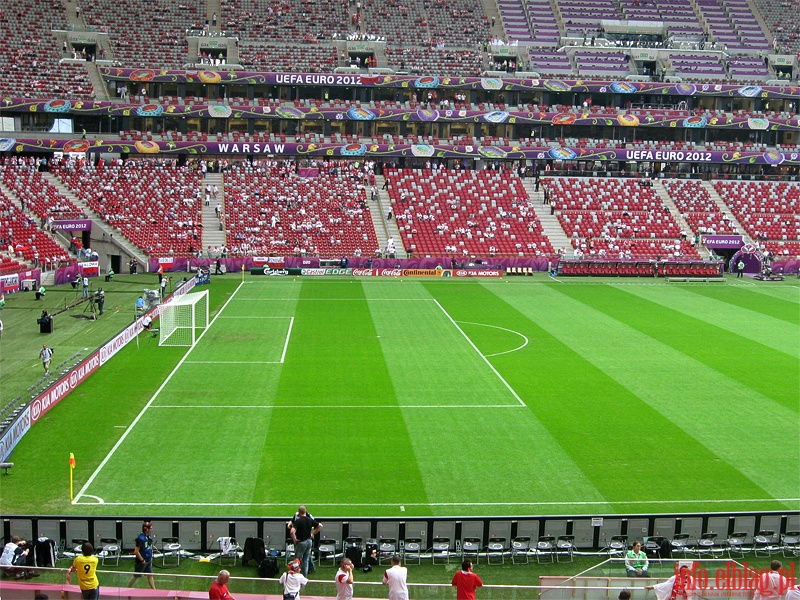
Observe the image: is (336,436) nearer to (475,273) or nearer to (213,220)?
(475,273)

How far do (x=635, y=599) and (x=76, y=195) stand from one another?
219 feet

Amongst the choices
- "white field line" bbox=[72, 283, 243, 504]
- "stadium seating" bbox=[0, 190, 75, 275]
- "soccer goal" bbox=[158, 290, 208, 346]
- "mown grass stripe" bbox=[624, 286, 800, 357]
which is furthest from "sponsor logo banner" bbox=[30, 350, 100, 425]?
"mown grass stripe" bbox=[624, 286, 800, 357]

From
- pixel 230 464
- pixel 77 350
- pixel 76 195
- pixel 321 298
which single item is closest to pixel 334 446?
pixel 230 464

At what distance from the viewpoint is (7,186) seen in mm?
72062

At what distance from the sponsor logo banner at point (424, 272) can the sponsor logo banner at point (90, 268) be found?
862 inches

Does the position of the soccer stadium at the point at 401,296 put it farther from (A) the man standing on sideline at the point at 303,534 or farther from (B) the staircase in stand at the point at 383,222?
(B) the staircase in stand at the point at 383,222

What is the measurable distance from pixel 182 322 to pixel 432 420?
2015 centimetres

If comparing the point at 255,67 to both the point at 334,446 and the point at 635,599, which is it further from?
the point at 635,599

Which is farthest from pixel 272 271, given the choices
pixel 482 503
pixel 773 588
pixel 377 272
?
pixel 773 588

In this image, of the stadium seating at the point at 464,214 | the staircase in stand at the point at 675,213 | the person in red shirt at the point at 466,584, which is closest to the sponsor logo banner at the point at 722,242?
the staircase in stand at the point at 675,213

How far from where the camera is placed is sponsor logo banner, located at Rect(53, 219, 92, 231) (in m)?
66.4

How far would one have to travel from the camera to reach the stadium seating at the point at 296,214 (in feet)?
238

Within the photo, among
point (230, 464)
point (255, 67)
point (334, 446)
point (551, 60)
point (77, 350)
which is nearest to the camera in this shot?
point (230, 464)

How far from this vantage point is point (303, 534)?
18.4 meters
